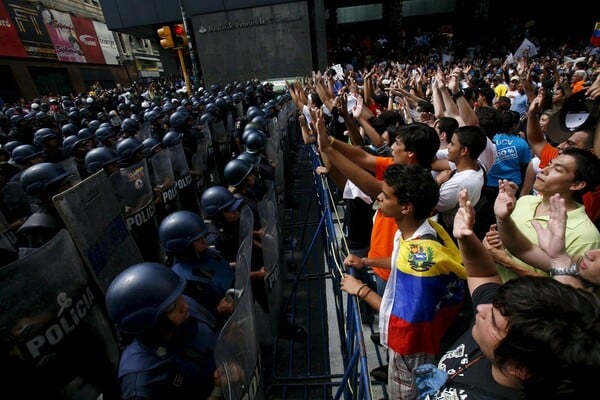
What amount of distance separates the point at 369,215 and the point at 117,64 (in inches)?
1756

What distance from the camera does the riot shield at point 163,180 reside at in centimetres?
455

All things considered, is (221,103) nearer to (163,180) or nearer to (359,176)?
(163,180)

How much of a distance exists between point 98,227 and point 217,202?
1.00m

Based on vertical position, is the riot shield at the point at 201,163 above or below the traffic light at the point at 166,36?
below

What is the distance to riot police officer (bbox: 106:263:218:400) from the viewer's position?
1.49m

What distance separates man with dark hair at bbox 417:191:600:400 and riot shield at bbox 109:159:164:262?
3676mm

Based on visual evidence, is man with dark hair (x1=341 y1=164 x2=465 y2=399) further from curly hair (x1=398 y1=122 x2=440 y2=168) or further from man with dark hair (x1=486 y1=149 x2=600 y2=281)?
curly hair (x1=398 y1=122 x2=440 y2=168)

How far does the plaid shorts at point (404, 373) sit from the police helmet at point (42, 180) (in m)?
3.54

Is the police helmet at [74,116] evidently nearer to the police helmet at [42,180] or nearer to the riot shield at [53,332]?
the police helmet at [42,180]

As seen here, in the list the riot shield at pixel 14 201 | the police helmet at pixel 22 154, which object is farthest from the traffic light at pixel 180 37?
the riot shield at pixel 14 201

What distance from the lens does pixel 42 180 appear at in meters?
3.39

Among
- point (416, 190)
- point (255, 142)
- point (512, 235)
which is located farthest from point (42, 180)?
point (512, 235)

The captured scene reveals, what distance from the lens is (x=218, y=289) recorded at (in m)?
2.35

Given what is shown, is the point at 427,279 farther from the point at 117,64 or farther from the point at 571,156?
the point at 117,64
